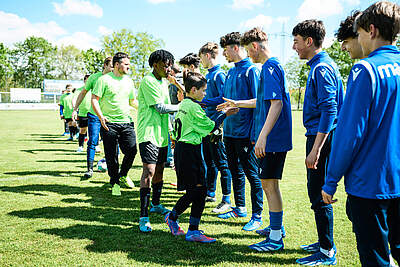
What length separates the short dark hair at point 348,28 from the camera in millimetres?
3107

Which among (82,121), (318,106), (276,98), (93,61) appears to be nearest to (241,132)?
(276,98)

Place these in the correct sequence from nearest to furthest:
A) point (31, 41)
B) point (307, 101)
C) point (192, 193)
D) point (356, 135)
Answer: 1. point (356, 135)
2. point (307, 101)
3. point (192, 193)
4. point (31, 41)

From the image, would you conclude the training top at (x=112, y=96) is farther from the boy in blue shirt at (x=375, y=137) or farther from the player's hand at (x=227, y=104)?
the boy in blue shirt at (x=375, y=137)

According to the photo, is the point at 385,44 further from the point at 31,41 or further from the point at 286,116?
the point at 31,41

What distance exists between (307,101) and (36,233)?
373 centimetres

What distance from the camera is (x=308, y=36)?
3.29m

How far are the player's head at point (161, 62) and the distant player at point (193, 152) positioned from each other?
578 mm

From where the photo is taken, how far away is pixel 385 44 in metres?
2.04

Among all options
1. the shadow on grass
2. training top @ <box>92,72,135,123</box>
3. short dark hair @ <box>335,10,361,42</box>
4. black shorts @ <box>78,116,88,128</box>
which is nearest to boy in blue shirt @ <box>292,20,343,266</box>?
short dark hair @ <box>335,10,361,42</box>

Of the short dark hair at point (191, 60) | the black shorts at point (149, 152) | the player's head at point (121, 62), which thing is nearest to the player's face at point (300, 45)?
the black shorts at point (149, 152)

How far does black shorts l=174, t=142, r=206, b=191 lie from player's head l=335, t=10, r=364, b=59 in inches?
78.7

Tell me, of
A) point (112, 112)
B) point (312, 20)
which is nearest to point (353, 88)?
point (312, 20)

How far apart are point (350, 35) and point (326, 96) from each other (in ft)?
2.30

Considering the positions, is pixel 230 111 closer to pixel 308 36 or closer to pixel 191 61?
pixel 308 36
